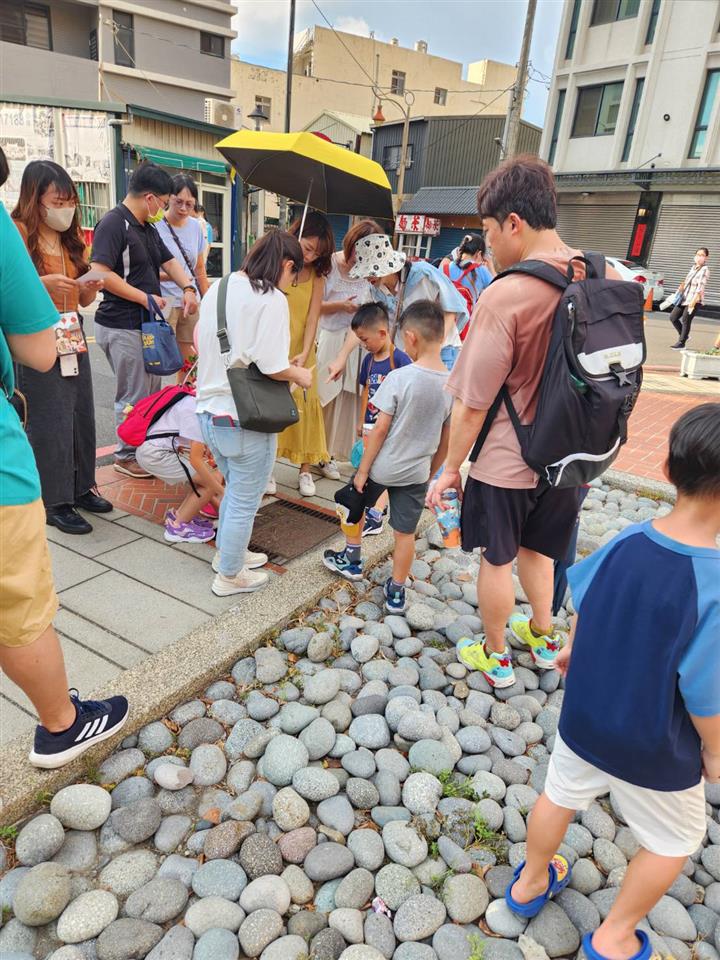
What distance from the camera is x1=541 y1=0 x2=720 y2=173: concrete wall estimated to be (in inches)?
825

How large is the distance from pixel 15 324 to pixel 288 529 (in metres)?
2.32

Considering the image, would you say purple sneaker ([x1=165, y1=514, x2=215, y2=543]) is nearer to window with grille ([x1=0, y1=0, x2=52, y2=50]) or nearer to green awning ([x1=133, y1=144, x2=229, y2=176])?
green awning ([x1=133, y1=144, x2=229, y2=176])

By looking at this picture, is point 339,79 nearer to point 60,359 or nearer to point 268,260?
point 60,359

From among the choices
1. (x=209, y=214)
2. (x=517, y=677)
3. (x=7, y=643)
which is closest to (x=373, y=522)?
(x=517, y=677)

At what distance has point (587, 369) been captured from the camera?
201 centimetres

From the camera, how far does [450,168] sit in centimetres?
2875

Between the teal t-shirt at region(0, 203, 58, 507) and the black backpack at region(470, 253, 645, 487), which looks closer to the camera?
the teal t-shirt at region(0, 203, 58, 507)

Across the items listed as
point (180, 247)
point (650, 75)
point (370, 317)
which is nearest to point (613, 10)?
point (650, 75)

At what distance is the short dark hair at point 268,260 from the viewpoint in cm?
265

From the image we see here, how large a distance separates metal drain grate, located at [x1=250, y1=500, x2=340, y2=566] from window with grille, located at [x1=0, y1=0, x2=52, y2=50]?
2287 cm

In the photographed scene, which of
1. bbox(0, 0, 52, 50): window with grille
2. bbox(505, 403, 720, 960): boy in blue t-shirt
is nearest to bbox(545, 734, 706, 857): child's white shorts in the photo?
bbox(505, 403, 720, 960): boy in blue t-shirt

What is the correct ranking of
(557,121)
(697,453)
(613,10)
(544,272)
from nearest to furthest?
(697,453), (544,272), (613,10), (557,121)

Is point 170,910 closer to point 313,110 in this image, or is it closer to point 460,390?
point 460,390

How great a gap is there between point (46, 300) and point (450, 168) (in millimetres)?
30543
